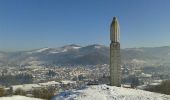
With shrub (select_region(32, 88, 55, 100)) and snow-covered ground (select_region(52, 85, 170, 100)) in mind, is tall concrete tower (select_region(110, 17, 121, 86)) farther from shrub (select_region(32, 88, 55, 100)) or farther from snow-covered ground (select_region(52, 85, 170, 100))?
shrub (select_region(32, 88, 55, 100))

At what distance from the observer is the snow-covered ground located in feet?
96.6

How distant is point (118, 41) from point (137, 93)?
6.30 m

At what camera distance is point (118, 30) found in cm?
3547

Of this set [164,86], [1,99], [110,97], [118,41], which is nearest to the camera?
[110,97]

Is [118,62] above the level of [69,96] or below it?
above

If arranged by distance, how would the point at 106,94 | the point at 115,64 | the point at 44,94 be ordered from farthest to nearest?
the point at 44,94, the point at 115,64, the point at 106,94

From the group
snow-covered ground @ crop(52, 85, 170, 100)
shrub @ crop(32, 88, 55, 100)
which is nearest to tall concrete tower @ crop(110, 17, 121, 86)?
snow-covered ground @ crop(52, 85, 170, 100)

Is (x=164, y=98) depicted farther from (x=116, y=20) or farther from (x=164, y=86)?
(x=164, y=86)

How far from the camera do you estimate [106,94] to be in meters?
30.3

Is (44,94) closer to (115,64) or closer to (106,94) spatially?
(115,64)

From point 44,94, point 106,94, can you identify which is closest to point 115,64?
point 106,94

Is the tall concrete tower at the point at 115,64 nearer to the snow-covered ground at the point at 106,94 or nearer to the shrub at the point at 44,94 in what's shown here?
the snow-covered ground at the point at 106,94

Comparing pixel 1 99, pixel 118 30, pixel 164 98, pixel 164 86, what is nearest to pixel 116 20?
pixel 118 30

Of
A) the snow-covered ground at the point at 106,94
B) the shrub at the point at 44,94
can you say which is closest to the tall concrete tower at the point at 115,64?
the snow-covered ground at the point at 106,94
